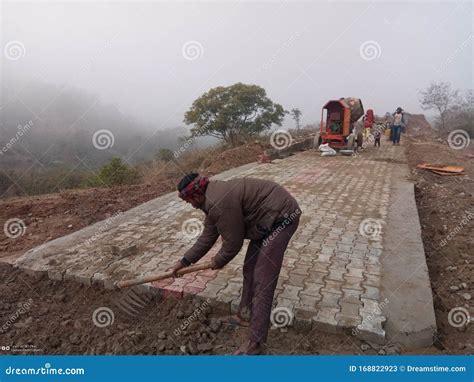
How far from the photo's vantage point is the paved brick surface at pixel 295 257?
2982 mm

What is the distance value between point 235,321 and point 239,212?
1063 mm

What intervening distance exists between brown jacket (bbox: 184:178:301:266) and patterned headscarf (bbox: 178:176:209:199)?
48 millimetres

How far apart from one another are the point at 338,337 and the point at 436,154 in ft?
39.0

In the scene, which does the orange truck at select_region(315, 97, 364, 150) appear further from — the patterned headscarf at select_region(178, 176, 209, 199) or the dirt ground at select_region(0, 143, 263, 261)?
the patterned headscarf at select_region(178, 176, 209, 199)

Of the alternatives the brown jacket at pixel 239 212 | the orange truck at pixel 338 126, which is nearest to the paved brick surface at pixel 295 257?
the brown jacket at pixel 239 212

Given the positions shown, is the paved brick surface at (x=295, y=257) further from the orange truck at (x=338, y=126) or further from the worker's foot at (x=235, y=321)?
the orange truck at (x=338, y=126)

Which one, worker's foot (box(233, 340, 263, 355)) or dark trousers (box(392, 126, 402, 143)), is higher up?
dark trousers (box(392, 126, 402, 143))

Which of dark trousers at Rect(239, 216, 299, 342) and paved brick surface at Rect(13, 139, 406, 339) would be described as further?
paved brick surface at Rect(13, 139, 406, 339)

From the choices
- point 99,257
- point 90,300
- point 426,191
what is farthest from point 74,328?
point 426,191

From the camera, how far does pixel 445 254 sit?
4375mm

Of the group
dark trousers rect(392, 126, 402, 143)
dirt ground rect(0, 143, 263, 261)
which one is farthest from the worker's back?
dark trousers rect(392, 126, 402, 143)

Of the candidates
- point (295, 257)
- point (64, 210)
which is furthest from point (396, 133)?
point (64, 210)

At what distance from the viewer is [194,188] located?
2355 millimetres

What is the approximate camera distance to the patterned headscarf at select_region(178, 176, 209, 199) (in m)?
2.35
